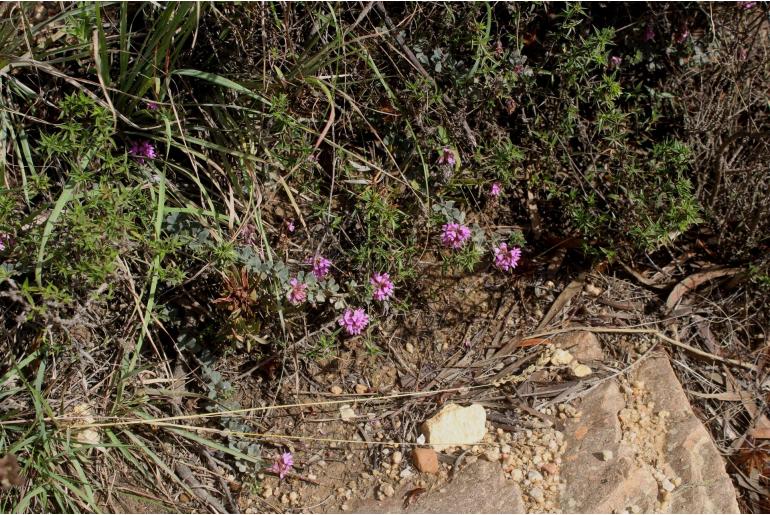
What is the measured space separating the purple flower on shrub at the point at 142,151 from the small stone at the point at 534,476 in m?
1.84

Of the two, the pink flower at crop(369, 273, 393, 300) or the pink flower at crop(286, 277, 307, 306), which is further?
the pink flower at crop(369, 273, 393, 300)

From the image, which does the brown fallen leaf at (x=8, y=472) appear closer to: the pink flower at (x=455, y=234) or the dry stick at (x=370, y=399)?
the dry stick at (x=370, y=399)

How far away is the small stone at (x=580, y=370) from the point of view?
9.81 feet

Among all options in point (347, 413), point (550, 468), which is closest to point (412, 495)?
point (347, 413)

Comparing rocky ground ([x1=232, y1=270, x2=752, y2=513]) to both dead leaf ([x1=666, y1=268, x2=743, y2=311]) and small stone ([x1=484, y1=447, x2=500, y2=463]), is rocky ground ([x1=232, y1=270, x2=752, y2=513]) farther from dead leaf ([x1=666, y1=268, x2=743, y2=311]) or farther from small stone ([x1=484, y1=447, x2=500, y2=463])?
dead leaf ([x1=666, y1=268, x2=743, y2=311])

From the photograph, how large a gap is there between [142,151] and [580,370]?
1.94 metres

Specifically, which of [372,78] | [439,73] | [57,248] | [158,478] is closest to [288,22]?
[372,78]

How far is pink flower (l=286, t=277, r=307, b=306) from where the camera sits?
2.66 metres

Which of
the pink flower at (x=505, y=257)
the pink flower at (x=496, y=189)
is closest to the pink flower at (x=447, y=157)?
the pink flower at (x=496, y=189)

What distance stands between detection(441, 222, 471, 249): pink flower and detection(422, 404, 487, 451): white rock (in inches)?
25.4

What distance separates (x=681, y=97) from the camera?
3.37m

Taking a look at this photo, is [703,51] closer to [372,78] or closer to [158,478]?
[372,78]

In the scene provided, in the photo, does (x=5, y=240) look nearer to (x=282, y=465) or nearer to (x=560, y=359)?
(x=282, y=465)

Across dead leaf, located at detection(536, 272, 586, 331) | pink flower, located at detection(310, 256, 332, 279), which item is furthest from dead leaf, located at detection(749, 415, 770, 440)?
pink flower, located at detection(310, 256, 332, 279)
